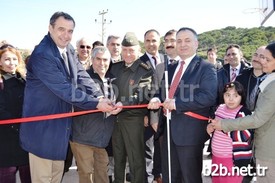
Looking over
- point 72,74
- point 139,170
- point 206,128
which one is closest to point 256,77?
point 206,128

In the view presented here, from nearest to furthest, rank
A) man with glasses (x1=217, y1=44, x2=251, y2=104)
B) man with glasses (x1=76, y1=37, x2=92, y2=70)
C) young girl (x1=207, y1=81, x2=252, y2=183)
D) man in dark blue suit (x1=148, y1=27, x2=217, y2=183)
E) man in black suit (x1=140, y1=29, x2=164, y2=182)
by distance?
young girl (x1=207, y1=81, x2=252, y2=183)
man in dark blue suit (x1=148, y1=27, x2=217, y2=183)
man in black suit (x1=140, y1=29, x2=164, y2=182)
man with glasses (x1=76, y1=37, x2=92, y2=70)
man with glasses (x1=217, y1=44, x2=251, y2=104)

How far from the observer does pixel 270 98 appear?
3340mm

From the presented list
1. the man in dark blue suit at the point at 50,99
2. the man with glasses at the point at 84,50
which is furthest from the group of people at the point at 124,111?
the man with glasses at the point at 84,50

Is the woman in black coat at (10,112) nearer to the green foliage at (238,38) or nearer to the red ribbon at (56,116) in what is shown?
the red ribbon at (56,116)

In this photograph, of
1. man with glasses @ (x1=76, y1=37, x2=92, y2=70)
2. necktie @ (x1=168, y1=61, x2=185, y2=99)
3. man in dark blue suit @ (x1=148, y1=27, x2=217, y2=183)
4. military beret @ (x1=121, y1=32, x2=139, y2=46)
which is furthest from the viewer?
man with glasses @ (x1=76, y1=37, x2=92, y2=70)

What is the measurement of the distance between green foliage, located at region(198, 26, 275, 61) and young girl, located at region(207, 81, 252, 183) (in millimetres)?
30326

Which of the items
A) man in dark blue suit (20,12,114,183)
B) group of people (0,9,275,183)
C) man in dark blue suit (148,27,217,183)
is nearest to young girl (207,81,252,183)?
group of people (0,9,275,183)

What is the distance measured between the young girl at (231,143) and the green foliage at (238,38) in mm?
30326

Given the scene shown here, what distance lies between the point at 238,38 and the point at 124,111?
54.0 meters

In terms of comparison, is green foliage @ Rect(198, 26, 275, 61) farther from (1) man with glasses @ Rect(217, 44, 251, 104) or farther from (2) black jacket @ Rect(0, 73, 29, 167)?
(2) black jacket @ Rect(0, 73, 29, 167)

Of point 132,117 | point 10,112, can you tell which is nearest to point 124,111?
point 132,117

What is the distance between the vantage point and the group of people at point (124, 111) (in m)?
3.53

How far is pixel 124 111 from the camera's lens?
185 inches

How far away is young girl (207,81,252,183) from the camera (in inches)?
149
